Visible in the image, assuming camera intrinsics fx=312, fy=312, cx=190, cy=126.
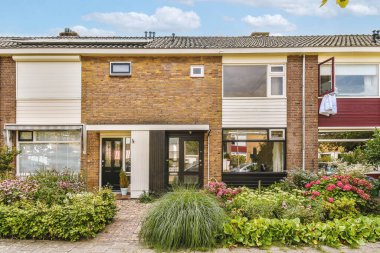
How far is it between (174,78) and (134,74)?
63.5 inches

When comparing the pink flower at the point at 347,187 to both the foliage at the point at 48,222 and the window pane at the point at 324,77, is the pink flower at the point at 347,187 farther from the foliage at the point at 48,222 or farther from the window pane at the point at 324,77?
the foliage at the point at 48,222

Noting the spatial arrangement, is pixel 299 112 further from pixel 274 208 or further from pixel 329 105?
pixel 274 208

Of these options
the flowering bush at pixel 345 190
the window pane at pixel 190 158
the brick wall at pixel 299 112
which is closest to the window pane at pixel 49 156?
the window pane at pixel 190 158

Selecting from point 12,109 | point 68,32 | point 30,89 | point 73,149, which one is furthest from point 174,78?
point 68,32

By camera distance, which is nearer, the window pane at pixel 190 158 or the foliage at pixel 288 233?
the foliage at pixel 288 233

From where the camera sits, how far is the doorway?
1241cm

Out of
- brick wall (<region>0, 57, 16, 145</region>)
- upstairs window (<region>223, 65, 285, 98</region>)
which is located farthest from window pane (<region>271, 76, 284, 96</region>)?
brick wall (<region>0, 57, 16, 145</region>)

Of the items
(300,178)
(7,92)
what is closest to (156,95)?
(7,92)

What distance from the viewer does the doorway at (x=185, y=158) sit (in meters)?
12.4

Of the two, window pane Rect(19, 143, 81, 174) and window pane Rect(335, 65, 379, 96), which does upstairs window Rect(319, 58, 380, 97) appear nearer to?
window pane Rect(335, 65, 379, 96)

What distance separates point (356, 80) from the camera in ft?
41.6

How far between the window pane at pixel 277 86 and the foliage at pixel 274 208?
5773 mm

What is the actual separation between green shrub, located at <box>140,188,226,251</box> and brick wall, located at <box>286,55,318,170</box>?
22.3 ft

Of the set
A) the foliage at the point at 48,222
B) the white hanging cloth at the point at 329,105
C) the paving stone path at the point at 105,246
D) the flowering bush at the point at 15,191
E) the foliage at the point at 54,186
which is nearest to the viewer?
the paving stone path at the point at 105,246
